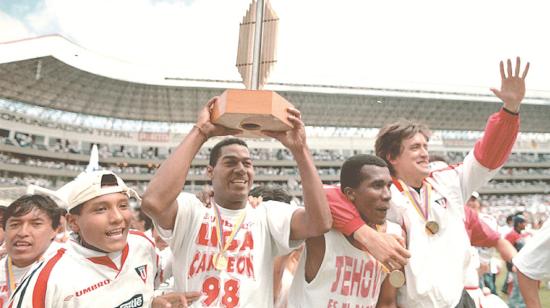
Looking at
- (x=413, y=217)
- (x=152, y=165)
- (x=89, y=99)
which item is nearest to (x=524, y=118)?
(x=152, y=165)

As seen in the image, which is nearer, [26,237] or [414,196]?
[414,196]

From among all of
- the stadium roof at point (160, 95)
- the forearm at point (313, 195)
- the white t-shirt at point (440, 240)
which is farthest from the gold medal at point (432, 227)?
the stadium roof at point (160, 95)

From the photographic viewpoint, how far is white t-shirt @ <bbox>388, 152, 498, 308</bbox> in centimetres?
225

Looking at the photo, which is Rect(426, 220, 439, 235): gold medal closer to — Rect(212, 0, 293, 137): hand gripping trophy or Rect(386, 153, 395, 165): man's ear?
Rect(386, 153, 395, 165): man's ear

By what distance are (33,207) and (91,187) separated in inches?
41.3

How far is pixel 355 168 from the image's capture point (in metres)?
2.31

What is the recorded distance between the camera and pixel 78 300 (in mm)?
1934

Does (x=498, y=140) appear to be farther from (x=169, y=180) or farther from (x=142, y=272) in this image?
(x=142, y=272)

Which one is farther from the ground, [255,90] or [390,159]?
[255,90]

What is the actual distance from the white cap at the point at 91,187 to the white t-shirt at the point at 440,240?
1.64 m

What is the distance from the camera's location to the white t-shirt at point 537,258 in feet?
7.18

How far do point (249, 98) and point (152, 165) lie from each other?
1770 inches

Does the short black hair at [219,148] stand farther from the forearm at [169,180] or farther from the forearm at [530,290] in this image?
the forearm at [530,290]

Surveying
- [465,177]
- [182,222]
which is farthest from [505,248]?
[182,222]
